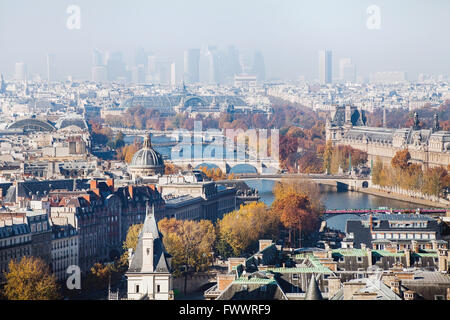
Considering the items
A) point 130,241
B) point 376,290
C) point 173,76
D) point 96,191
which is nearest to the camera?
point 376,290

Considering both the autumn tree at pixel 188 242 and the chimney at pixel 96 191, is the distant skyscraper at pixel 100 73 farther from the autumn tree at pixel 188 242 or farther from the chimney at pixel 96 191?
the autumn tree at pixel 188 242

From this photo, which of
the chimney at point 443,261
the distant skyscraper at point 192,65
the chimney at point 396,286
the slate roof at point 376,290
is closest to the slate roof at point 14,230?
the chimney at point 443,261

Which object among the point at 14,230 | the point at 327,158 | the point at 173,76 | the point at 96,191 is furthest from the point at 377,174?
the point at 173,76

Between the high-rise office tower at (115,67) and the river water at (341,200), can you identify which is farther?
the high-rise office tower at (115,67)

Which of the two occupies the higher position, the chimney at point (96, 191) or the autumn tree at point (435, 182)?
the chimney at point (96, 191)

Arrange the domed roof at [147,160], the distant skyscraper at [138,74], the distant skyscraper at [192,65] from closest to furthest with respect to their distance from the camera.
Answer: the domed roof at [147,160], the distant skyscraper at [138,74], the distant skyscraper at [192,65]

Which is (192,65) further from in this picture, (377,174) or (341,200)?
(341,200)

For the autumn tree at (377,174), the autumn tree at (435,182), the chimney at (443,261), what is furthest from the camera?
the autumn tree at (377,174)
